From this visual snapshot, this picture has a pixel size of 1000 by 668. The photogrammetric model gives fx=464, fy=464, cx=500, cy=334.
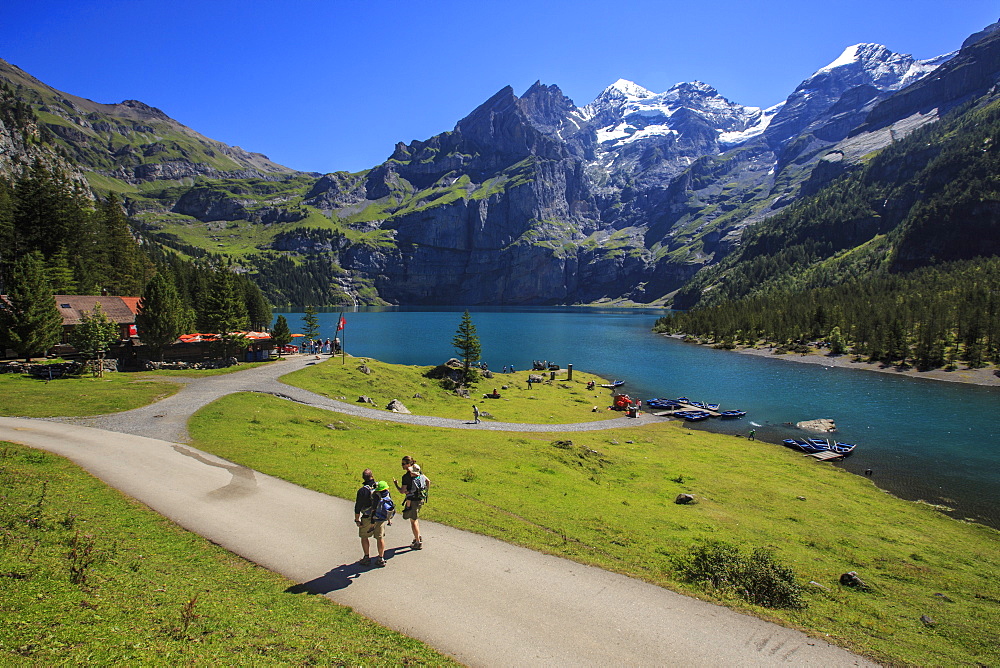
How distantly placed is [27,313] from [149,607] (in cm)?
5311

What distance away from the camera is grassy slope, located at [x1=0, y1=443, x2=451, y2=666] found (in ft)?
26.0

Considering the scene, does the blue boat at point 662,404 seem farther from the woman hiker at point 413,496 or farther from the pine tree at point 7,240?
the pine tree at point 7,240

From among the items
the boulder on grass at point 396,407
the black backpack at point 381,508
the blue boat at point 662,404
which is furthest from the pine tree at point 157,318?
the blue boat at point 662,404

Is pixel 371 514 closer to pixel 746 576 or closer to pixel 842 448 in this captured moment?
pixel 746 576

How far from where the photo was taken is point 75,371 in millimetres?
43688

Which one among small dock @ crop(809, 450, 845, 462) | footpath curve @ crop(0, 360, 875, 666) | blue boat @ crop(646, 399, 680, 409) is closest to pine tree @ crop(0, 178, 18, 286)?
footpath curve @ crop(0, 360, 875, 666)

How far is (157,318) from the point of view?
53.2 metres

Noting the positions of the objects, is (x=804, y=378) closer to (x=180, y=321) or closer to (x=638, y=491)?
(x=638, y=491)

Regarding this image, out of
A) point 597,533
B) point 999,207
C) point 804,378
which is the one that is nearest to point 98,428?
point 597,533

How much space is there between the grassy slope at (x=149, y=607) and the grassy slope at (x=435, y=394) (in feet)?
105

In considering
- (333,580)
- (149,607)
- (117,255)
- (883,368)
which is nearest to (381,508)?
(333,580)

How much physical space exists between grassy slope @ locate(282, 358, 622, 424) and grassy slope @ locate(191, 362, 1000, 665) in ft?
29.5

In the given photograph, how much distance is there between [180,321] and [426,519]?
180 ft

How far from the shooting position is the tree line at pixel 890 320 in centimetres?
9425
